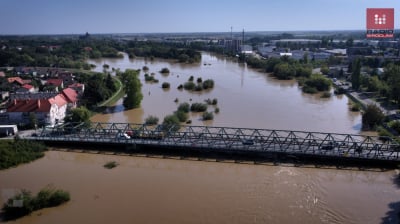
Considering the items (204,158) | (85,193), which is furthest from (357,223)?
(85,193)

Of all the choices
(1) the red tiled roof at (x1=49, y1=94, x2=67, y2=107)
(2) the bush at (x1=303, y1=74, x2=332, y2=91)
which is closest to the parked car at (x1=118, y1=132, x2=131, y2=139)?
(1) the red tiled roof at (x1=49, y1=94, x2=67, y2=107)

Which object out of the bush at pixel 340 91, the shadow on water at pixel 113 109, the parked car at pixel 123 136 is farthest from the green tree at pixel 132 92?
the bush at pixel 340 91

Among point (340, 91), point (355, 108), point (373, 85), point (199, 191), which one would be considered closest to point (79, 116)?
point (199, 191)

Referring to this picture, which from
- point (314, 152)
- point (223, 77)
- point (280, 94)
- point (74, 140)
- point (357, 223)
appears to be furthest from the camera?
point (223, 77)

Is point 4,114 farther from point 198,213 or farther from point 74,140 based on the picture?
point 198,213

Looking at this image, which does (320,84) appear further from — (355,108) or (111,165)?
(111,165)

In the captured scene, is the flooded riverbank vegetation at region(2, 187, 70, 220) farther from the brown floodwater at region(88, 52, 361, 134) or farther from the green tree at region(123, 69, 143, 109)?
the green tree at region(123, 69, 143, 109)
